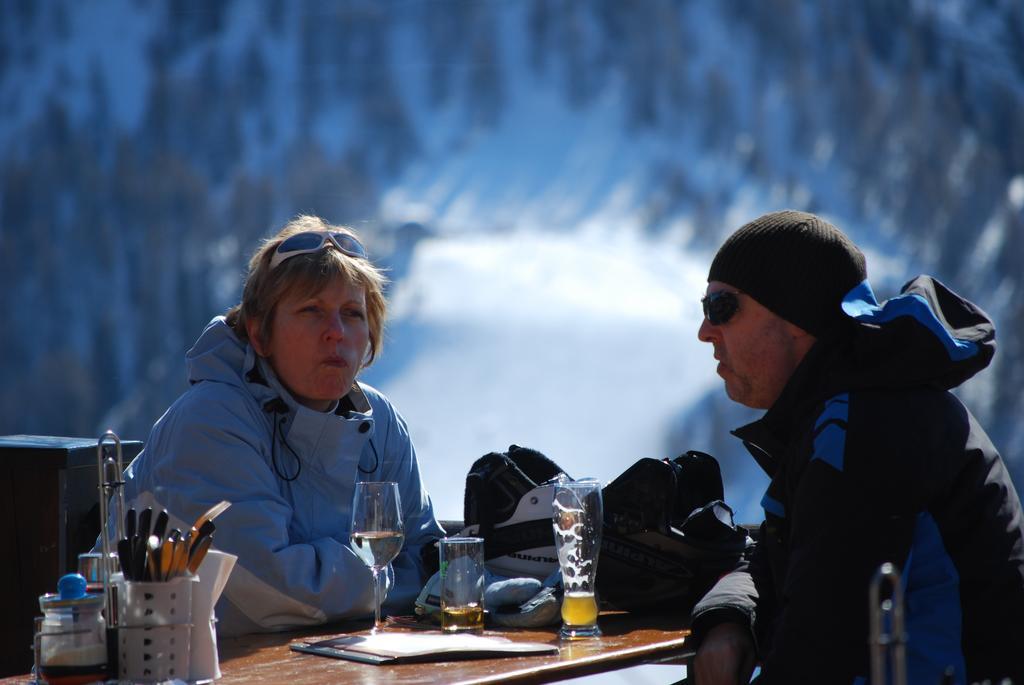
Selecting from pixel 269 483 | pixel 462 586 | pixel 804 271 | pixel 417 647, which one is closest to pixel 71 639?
pixel 417 647

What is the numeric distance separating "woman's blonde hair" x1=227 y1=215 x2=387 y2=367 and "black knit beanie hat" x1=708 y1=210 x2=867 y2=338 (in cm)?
92

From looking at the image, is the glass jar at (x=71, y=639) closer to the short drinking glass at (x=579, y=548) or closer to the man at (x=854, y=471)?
the short drinking glass at (x=579, y=548)

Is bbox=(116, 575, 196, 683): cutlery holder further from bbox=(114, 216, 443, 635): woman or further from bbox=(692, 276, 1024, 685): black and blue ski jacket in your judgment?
bbox=(692, 276, 1024, 685): black and blue ski jacket

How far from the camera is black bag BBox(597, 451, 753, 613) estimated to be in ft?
6.43

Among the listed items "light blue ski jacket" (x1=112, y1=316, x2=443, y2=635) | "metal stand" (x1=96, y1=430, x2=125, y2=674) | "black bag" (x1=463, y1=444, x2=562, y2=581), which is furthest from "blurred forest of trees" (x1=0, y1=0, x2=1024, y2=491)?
"metal stand" (x1=96, y1=430, x2=125, y2=674)

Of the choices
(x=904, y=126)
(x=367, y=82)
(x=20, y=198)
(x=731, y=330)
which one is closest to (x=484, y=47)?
(x=367, y=82)

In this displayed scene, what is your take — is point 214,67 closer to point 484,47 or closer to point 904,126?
point 484,47

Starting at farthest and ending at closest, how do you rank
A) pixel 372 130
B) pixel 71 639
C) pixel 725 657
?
pixel 372 130, pixel 725 657, pixel 71 639

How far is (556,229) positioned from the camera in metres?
4.53

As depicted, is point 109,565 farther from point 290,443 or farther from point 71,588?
point 290,443

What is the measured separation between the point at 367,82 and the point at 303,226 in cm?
273

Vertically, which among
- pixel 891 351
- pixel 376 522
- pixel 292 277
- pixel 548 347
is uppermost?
pixel 548 347

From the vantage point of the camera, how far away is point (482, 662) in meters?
1.61

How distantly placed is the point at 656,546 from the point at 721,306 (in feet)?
1.47
